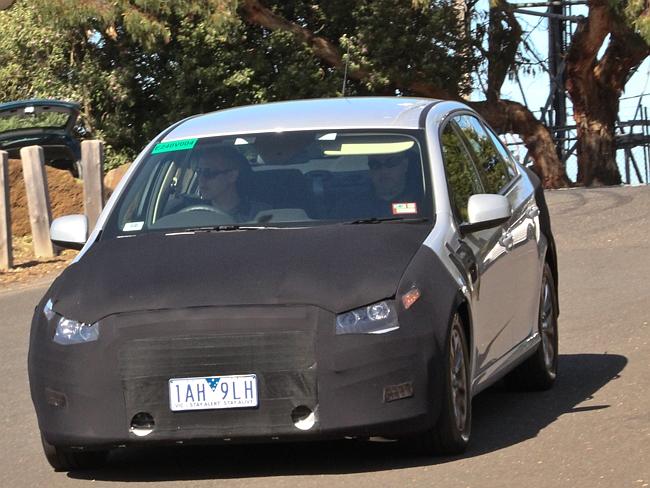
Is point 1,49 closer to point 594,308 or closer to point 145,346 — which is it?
point 594,308

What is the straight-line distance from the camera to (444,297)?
7055mm

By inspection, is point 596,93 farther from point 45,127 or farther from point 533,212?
point 533,212

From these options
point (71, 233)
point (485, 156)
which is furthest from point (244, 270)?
point (485, 156)

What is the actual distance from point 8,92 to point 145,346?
85.7 ft

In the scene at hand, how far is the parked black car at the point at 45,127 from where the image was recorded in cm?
2069

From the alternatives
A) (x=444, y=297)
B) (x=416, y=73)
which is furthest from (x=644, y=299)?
(x=416, y=73)

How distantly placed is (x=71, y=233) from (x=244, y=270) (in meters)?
1.42

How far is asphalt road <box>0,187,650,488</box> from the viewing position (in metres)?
6.86

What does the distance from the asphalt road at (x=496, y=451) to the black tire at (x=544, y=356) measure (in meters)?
0.07

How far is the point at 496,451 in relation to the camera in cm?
738

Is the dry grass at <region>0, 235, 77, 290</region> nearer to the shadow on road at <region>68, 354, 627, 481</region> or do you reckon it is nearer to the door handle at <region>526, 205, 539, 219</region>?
the door handle at <region>526, 205, 539, 219</region>

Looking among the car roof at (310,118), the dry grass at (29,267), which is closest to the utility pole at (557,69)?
the dry grass at (29,267)

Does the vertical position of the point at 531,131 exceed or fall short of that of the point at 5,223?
it falls short

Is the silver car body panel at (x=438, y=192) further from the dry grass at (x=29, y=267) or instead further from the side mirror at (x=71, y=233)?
the dry grass at (x=29, y=267)
